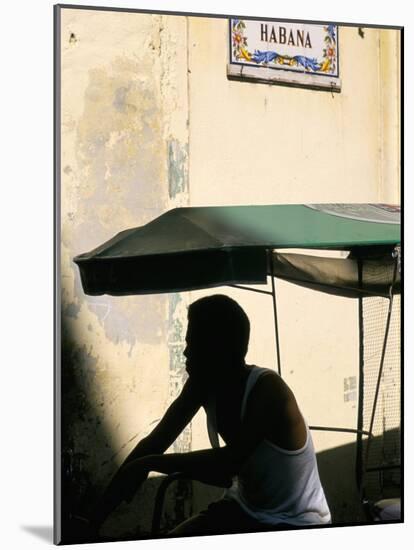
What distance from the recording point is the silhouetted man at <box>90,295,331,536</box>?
818 centimetres

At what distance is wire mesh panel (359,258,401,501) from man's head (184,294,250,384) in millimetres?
787

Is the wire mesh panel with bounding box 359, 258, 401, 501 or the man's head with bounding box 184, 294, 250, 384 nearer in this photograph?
the man's head with bounding box 184, 294, 250, 384

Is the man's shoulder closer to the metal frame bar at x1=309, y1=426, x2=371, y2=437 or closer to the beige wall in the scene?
the beige wall

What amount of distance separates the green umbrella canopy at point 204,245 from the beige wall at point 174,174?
65 millimetres

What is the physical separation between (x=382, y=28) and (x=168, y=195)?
67.0 inches

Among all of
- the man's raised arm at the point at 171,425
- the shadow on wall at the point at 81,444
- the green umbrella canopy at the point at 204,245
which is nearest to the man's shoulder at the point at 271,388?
the man's raised arm at the point at 171,425

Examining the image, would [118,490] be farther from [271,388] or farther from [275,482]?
[271,388]

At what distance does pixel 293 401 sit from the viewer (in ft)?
27.5

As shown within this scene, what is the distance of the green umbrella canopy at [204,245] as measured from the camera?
801cm

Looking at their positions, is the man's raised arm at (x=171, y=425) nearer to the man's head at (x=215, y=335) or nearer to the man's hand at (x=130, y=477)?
the man's hand at (x=130, y=477)

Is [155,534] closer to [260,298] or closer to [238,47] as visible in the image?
[260,298]

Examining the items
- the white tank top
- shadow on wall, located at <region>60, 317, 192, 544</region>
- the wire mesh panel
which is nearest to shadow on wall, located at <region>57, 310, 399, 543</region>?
shadow on wall, located at <region>60, 317, 192, 544</region>

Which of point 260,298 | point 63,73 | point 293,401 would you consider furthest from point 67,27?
point 293,401

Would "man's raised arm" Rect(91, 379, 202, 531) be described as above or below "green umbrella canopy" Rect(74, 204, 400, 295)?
below
